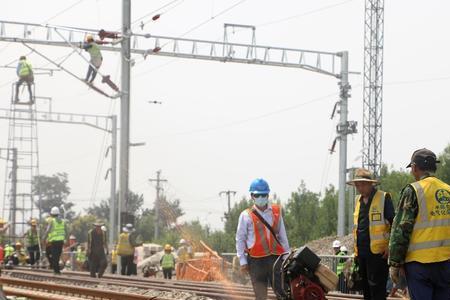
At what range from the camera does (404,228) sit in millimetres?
9094

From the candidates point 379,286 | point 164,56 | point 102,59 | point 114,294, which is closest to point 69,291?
point 114,294

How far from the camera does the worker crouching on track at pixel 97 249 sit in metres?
26.7

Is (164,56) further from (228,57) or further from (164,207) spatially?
(164,207)

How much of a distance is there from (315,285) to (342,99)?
30756 mm

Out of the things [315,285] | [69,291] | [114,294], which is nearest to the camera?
[315,285]

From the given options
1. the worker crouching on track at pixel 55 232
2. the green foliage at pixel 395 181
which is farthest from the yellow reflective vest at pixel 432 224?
the green foliage at pixel 395 181

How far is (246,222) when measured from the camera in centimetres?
1205

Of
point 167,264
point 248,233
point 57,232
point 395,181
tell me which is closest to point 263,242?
point 248,233

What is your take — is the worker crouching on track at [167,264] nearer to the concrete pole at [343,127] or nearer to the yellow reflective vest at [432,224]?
the concrete pole at [343,127]

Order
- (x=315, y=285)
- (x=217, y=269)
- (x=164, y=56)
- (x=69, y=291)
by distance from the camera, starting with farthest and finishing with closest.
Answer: (x=164, y=56), (x=217, y=269), (x=69, y=291), (x=315, y=285)

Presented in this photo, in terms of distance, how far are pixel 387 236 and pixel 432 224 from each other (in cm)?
209

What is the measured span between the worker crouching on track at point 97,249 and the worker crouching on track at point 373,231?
1595 cm

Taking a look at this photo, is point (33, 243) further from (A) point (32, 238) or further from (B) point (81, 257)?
(B) point (81, 257)

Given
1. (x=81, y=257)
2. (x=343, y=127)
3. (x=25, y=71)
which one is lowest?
(x=81, y=257)
